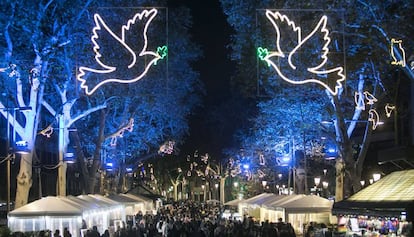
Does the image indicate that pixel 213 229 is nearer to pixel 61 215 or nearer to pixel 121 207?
pixel 121 207

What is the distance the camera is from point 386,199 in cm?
1756

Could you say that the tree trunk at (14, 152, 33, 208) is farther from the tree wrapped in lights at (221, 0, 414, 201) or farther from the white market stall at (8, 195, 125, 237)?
the tree wrapped in lights at (221, 0, 414, 201)

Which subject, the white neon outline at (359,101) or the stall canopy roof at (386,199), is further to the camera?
the white neon outline at (359,101)

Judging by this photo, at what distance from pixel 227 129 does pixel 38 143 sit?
70.7ft

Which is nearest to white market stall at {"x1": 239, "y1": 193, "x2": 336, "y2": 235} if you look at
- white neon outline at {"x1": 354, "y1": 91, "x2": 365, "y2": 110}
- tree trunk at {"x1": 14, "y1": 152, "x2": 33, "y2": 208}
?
white neon outline at {"x1": 354, "y1": 91, "x2": 365, "y2": 110}

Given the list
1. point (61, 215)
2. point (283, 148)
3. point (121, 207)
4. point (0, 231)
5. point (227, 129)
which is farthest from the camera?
point (227, 129)

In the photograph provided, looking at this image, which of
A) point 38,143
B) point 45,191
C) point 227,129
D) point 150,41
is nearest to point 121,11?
point 150,41

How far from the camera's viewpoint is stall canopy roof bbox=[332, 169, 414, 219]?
16188 millimetres

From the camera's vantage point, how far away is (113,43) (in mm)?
26312

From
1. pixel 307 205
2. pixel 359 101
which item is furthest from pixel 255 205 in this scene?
pixel 359 101

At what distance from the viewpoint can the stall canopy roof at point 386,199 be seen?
16188 mm

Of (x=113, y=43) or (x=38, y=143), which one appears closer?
(x=113, y=43)

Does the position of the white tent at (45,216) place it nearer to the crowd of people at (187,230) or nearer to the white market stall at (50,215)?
the white market stall at (50,215)

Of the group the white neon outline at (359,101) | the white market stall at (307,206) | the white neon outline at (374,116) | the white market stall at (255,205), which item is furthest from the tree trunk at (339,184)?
the white market stall at (255,205)
